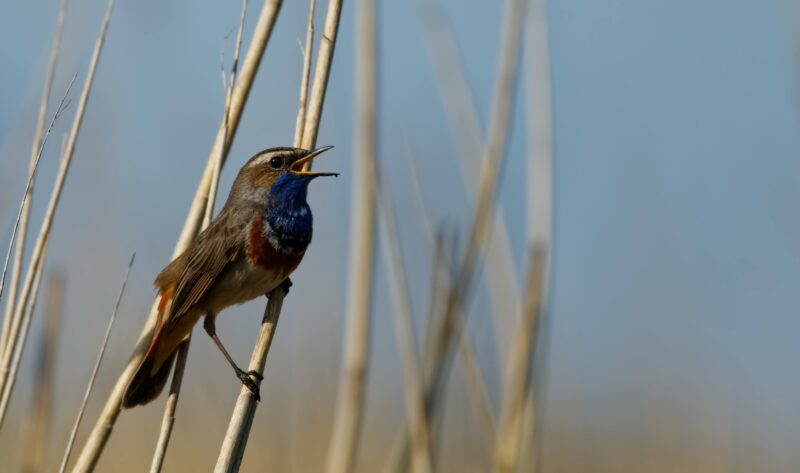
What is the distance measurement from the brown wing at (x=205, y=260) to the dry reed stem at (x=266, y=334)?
792 millimetres

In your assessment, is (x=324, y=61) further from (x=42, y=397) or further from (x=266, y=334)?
A: (x=42, y=397)

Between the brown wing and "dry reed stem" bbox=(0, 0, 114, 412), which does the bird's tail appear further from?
"dry reed stem" bbox=(0, 0, 114, 412)

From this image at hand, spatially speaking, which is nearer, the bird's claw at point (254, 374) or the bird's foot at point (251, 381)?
the bird's foot at point (251, 381)

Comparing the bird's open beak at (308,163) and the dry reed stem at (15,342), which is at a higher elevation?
the bird's open beak at (308,163)

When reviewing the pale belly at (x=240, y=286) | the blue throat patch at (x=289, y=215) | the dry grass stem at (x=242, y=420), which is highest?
the blue throat patch at (x=289, y=215)

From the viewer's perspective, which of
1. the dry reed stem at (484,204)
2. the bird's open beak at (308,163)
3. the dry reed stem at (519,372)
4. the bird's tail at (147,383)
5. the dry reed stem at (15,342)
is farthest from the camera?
the bird's tail at (147,383)

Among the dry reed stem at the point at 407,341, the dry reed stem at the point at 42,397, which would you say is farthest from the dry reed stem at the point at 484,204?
the dry reed stem at the point at 42,397

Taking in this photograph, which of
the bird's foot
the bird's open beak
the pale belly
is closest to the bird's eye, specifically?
the bird's open beak

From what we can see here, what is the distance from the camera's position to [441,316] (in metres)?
2.34

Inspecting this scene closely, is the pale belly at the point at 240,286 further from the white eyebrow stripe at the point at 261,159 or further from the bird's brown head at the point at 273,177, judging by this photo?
the white eyebrow stripe at the point at 261,159

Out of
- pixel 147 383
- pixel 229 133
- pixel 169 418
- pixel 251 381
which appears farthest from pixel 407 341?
pixel 147 383

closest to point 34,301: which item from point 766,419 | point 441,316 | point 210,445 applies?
point 441,316

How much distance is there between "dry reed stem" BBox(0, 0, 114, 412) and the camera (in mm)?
2852

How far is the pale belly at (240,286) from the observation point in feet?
13.6
